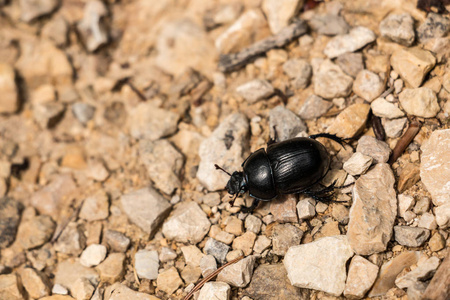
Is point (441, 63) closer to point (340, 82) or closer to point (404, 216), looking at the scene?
point (340, 82)

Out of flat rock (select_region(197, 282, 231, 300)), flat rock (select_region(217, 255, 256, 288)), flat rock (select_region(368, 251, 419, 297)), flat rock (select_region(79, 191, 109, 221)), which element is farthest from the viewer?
flat rock (select_region(79, 191, 109, 221))

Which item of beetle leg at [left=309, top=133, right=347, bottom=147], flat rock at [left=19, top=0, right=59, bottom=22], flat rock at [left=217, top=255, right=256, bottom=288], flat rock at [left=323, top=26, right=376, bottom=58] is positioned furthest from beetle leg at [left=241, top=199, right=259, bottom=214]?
flat rock at [left=19, top=0, right=59, bottom=22]

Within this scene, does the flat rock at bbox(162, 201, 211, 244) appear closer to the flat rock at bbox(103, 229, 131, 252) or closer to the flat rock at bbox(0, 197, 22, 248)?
the flat rock at bbox(103, 229, 131, 252)

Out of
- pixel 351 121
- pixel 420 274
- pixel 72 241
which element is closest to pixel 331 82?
pixel 351 121

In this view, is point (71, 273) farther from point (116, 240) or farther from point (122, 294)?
point (122, 294)

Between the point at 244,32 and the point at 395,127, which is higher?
the point at 244,32

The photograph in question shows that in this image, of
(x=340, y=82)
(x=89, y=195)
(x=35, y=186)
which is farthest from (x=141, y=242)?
(x=340, y=82)
